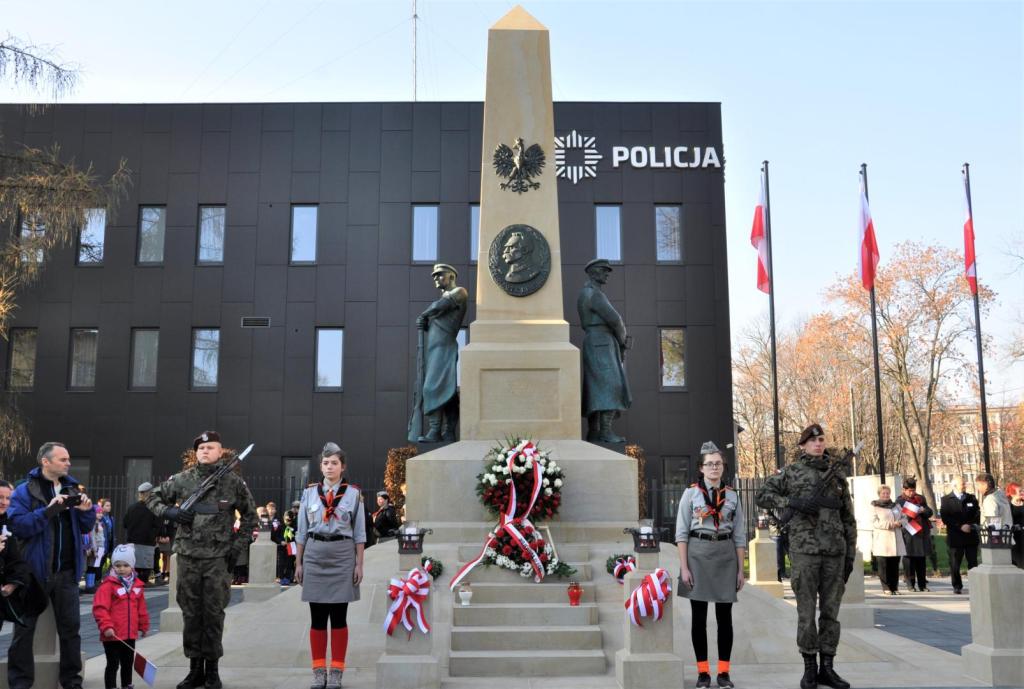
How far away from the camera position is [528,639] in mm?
9195

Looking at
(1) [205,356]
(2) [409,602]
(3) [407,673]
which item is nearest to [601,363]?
(2) [409,602]

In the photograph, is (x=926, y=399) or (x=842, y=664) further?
(x=926, y=399)

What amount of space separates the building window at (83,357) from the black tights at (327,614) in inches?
882

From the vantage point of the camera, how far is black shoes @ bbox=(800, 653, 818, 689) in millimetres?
7594

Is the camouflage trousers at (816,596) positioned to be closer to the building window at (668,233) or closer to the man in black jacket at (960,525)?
the man in black jacket at (960,525)

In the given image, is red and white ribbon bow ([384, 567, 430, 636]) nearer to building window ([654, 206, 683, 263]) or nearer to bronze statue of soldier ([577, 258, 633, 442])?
bronze statue of soldier ([577, 258, 633, 442])

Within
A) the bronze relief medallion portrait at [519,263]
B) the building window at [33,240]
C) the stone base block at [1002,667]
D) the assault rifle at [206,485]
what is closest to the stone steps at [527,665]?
the assault rifle at [206,485]

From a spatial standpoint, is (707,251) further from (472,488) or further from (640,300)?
(472,488)

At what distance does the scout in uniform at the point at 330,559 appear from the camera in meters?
7.79

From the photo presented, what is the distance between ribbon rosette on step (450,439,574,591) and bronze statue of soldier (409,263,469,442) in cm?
231

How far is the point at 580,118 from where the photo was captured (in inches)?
1118

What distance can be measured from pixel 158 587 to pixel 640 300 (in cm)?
1543

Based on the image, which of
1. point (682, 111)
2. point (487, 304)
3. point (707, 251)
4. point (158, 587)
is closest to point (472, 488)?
point (487, 304)

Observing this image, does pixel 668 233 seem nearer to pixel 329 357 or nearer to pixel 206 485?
pixel 329 357
